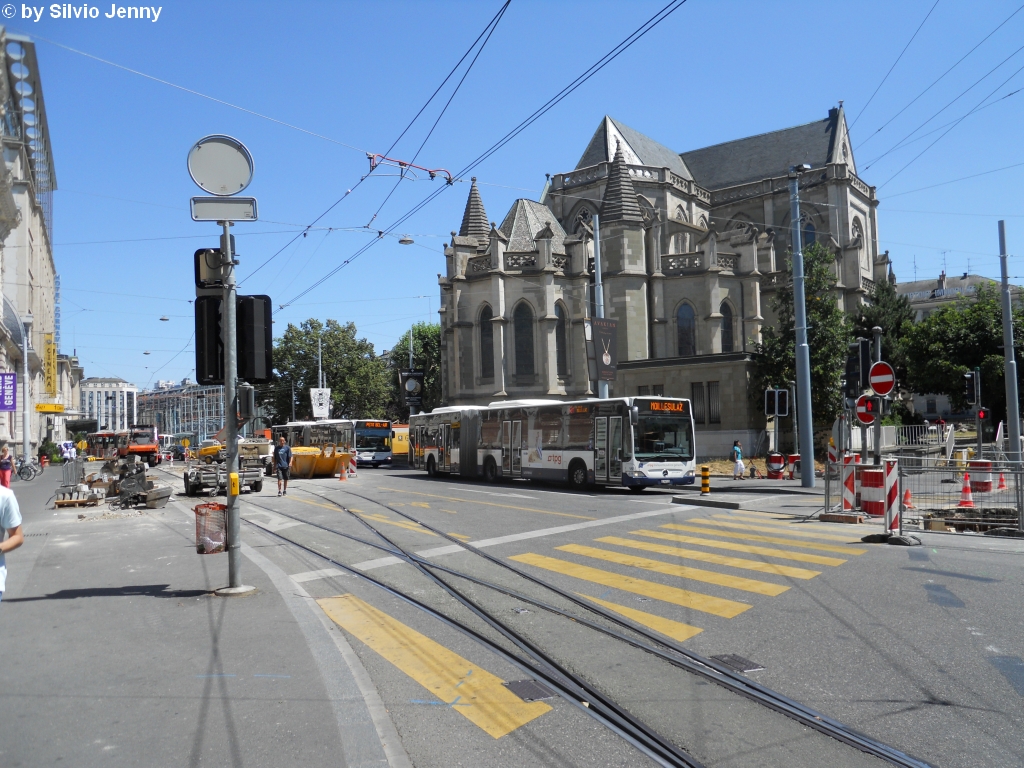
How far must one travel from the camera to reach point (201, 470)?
23328 mm

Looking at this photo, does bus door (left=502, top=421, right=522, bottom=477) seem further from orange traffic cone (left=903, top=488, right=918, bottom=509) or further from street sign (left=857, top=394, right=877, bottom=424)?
orange traffic cone (left=903, top=488, right=918, bottom=509)

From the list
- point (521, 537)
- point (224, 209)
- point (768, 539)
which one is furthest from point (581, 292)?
point (224, 209)

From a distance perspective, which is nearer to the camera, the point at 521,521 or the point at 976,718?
the point at 976,718

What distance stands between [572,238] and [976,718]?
147 ft

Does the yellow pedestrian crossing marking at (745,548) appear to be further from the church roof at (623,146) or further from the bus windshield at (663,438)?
the church roof at (623,146)

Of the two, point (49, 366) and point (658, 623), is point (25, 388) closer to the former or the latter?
point (49, 366)

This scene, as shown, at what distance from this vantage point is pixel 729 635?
666 centimetres

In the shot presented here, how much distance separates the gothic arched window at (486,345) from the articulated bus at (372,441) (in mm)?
6606

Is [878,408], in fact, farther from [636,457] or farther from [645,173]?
[645,173]

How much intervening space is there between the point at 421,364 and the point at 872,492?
2610 inches

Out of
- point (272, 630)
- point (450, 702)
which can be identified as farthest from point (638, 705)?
point (272, 630)

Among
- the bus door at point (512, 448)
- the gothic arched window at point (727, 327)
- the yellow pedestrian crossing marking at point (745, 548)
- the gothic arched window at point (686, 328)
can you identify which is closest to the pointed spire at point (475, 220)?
the gothic arched window at point (686, 328)

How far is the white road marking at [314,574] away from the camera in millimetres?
9648

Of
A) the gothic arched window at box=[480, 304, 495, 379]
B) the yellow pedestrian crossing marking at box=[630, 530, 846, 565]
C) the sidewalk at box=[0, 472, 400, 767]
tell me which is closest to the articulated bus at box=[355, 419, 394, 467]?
the gothic arched window at box=[480, 304, 495, 379]
